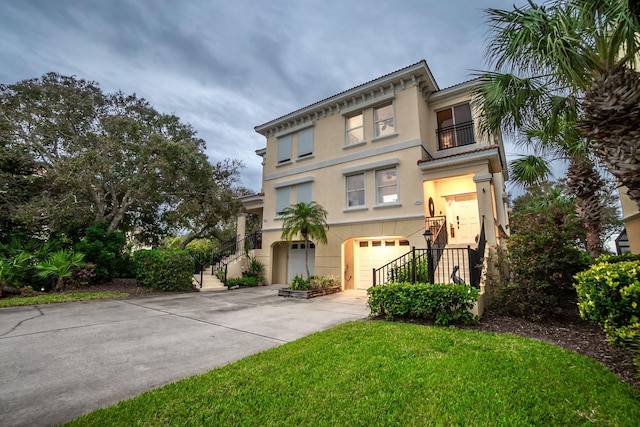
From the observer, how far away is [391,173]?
12.5m

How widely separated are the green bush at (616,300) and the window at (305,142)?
42.2 feet

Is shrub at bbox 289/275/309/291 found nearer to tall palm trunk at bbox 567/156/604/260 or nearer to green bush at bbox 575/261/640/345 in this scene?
green bush at bbox 575/261/640/345

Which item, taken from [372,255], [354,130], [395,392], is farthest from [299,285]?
[395,392]

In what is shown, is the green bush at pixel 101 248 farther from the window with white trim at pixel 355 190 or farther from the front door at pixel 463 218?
the front door at pixel 463 218

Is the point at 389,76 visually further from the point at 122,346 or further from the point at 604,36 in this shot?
the point at 122,346

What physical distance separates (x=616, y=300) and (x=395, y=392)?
11.7 feet

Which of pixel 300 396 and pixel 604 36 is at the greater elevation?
pixel 604 36

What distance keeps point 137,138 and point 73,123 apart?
301 cm

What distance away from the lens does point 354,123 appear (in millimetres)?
14055

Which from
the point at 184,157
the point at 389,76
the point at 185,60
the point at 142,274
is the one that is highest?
the point at 185,60

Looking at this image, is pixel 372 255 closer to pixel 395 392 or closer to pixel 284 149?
pixel 284 149

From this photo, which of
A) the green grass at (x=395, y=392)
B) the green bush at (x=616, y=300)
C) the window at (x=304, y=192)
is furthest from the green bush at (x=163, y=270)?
the green bush at (x=616, y=300)

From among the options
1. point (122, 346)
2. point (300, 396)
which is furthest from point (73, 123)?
point (300, 396)

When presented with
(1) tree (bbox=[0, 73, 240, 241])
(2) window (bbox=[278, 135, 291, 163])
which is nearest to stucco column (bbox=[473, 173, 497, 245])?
(2) window (bbox=[278, 135, 291, 163])
